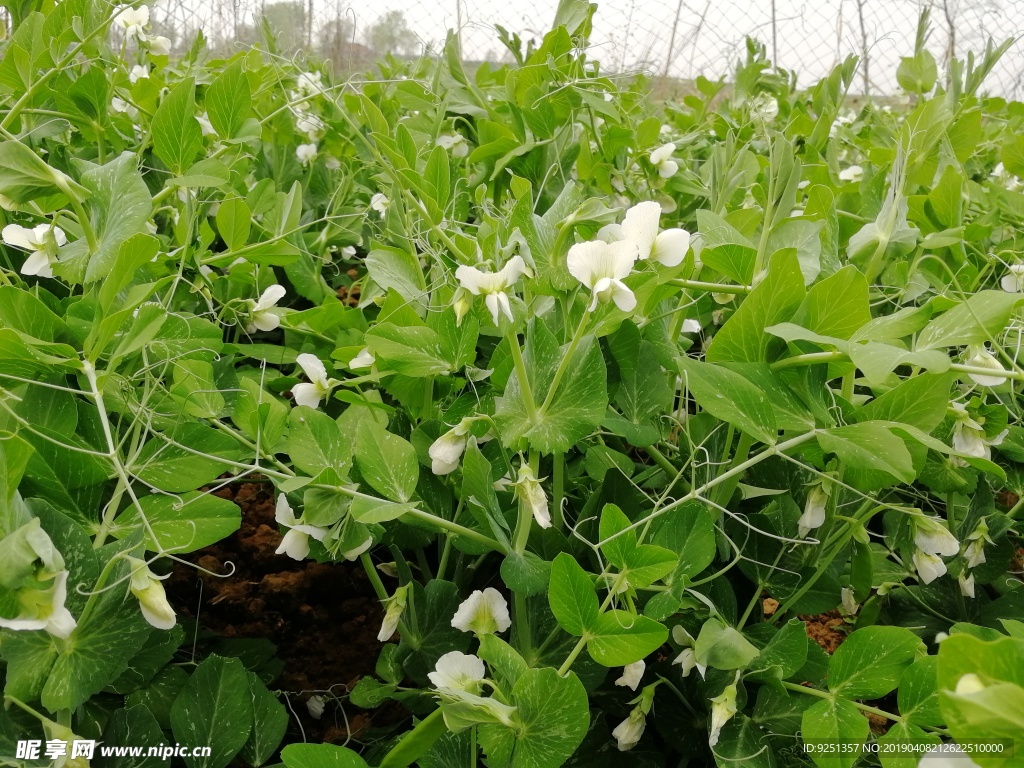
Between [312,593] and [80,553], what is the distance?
1.52ft

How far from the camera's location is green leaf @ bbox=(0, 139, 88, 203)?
2.14 ft

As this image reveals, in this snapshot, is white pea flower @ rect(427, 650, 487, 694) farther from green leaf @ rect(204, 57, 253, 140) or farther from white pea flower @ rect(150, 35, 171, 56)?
white pea flower @ rect(150, 35, 171, 56)

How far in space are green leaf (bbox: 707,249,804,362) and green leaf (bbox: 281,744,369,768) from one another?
42cm

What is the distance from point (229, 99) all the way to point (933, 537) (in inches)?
34.5

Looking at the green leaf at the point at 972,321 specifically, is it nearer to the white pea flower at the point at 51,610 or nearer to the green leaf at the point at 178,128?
the white pea flower at the point at 51,610

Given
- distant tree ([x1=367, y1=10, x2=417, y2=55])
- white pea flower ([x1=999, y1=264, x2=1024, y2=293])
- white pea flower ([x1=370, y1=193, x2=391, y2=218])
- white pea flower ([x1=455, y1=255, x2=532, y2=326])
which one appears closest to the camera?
white pea flower ([x1=455, y1=255, x2=532, y2=326])

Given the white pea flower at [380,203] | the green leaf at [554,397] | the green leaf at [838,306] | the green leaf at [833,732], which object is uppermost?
the green leaf at [838,306]

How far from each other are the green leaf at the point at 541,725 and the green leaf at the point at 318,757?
0.12 meters

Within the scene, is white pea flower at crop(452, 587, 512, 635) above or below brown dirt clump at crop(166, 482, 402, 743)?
above

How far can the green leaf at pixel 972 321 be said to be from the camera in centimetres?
49

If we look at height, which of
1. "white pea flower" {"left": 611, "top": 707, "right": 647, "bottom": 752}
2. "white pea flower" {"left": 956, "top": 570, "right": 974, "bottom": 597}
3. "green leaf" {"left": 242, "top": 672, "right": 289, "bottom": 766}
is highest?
"white pea flower" {"left": 956, "top": 570, "right": 974, "bottom": 597}

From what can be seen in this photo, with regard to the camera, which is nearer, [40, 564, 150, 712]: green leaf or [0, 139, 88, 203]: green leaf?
[40, 564, 150, 712]: green leaf

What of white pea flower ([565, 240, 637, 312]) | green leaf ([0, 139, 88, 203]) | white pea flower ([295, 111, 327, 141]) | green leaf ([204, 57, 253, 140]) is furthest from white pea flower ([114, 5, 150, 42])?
white pea flower ([565, 240, 637, 312])

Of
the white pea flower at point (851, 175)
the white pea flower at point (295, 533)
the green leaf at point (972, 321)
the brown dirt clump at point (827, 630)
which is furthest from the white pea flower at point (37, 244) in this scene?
the white pea flower at point (851, 175)
